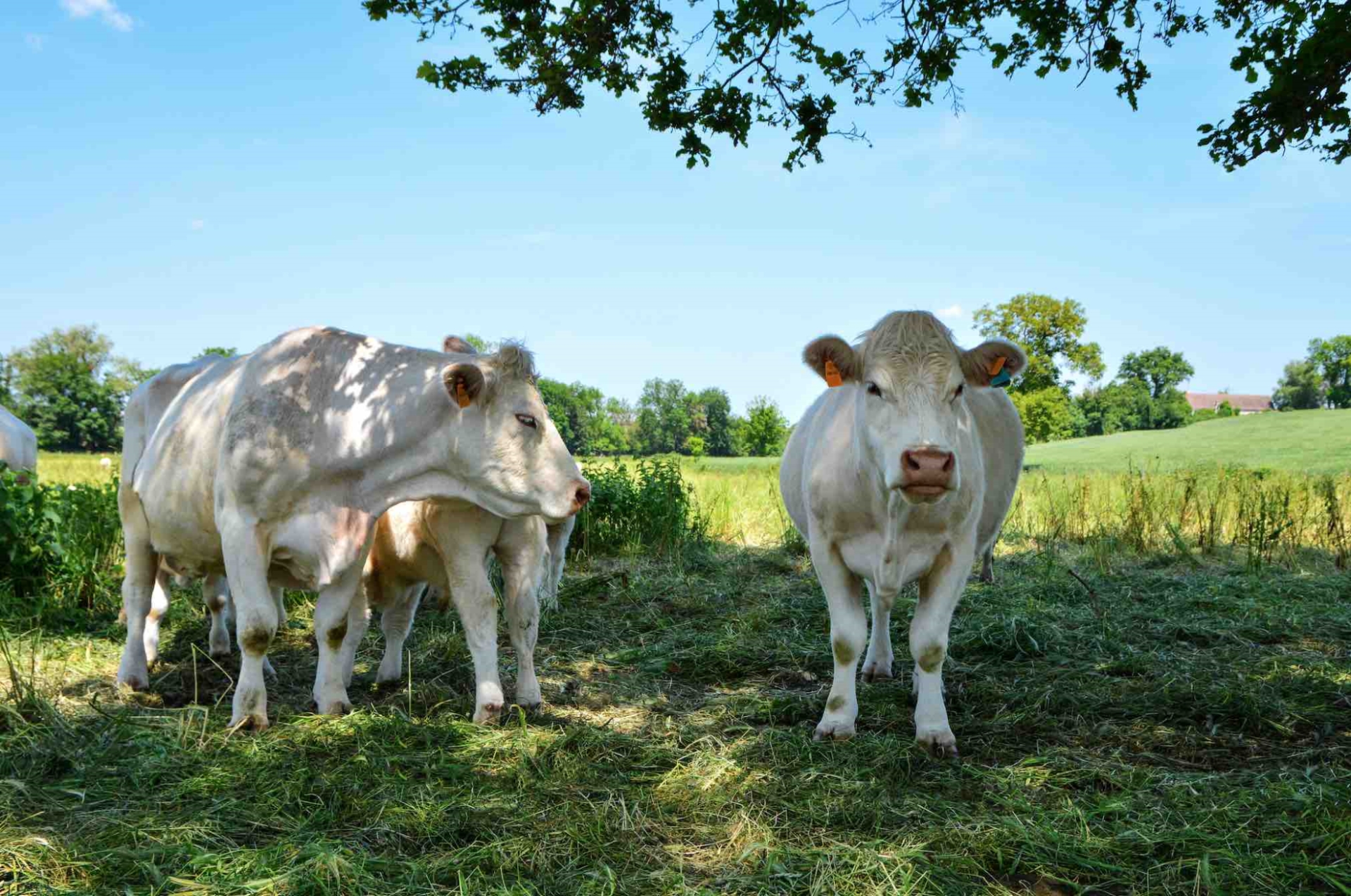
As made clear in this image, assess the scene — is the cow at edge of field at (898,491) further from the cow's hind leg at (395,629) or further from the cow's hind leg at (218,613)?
the cow's hind leg at (218,613)

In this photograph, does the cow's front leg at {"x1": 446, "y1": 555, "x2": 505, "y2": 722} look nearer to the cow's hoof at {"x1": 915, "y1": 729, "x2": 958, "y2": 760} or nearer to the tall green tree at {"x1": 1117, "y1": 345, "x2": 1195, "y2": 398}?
the cow's hoof at {"x1": 915, "y1": 729, "x2": 958, "y2": 760}

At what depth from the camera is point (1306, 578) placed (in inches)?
367

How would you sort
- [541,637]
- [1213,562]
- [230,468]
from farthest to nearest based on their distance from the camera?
[1213,562], [541,637], [230,468]

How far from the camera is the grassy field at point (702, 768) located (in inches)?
123

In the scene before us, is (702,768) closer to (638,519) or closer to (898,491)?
(898,491)

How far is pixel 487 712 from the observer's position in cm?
470

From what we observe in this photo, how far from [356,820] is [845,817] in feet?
6.25

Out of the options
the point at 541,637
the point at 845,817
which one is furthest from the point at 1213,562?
the point at 845,817

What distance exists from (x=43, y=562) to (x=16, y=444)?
14.3 feet

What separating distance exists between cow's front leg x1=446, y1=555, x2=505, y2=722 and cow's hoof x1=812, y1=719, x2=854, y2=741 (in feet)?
5.38

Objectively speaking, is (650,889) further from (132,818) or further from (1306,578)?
(1306,578)

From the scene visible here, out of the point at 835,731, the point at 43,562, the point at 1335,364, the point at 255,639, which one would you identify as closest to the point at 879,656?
the point at 835,731

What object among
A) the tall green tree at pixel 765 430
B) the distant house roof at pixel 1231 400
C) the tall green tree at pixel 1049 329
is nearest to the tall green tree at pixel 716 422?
the tall green tree at pixel 765 430

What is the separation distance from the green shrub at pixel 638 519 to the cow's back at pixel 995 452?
5266 mm
